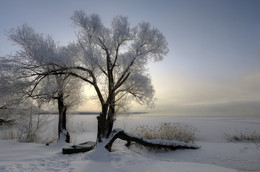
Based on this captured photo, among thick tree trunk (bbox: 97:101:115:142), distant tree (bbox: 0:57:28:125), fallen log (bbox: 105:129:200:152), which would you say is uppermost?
distant tree (bbox: 0:57:28:125)

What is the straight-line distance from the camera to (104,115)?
11.7m

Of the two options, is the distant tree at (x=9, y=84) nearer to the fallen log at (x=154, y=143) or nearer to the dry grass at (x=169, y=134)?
the fallen log at (x=154, y=143)

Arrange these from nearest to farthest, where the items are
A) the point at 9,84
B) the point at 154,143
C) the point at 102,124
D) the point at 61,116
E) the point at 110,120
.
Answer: the point at 9,84 < the point at 102,124 < the point at 154,143 < the point at 110,120 < the point at 61,116

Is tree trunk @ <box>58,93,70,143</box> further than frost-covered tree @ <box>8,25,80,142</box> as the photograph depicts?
Yes

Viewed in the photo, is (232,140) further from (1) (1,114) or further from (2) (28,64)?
(1) (1,114)

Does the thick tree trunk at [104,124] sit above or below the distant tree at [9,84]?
below

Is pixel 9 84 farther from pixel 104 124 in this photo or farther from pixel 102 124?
pixel 104 124

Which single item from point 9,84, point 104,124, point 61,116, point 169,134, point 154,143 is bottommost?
point 154,143

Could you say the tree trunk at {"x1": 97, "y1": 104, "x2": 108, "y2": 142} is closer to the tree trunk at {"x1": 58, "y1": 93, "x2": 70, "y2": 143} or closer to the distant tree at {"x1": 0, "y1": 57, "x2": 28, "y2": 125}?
the tree trunk at {"x1": 58, "y1": 93, "x2": 70, "y2": 143}

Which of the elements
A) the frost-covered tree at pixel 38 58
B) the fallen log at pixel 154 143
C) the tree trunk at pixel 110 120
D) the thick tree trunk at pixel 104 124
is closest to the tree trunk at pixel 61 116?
the frost-covered tree at pixel 38 58

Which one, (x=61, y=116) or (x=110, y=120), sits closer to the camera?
(x=110, y=120)

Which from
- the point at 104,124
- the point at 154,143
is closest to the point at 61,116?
the point at 104,124

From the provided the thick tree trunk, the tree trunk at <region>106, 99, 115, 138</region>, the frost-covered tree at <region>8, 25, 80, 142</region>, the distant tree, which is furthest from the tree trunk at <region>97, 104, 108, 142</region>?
the distant tree

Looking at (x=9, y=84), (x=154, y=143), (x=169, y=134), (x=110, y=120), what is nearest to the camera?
(x=9, y=84)
